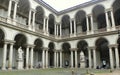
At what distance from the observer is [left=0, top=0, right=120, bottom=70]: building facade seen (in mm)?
20656

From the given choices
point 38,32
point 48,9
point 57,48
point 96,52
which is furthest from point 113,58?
point 48,9

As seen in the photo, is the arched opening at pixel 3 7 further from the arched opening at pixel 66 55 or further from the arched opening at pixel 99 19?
the arched opening at pixel 99 19

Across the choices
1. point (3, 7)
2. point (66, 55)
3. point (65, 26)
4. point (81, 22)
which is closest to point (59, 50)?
point (66, 55)

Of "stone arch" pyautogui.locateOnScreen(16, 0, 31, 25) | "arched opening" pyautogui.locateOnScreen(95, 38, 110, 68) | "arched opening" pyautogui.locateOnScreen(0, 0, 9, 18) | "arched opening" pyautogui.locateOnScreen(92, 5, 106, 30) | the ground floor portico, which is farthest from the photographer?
"arched opening" pyautogui.locateOnScreen(92, 5, 106, 30)

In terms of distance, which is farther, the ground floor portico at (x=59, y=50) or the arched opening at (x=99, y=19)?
the arched opening at (x=99, y=19)

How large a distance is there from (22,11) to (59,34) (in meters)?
9.47

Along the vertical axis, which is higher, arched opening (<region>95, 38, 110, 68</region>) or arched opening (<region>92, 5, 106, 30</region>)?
arched opening (<region>92, 5, 106, 30</region>)

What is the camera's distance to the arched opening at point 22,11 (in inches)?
924

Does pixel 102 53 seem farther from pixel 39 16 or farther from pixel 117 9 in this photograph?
pixel 39 16

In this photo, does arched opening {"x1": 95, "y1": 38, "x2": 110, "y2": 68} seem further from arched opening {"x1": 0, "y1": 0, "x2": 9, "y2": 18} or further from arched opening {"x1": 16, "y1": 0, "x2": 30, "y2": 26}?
arched opening {"x1": 0, "y1": 0, "x2": 9, "y2": 18}

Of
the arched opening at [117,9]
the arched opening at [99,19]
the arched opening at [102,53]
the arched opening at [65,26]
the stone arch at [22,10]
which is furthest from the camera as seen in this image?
the arched opening at [65,26]

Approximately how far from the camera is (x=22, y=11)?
25.1 meters

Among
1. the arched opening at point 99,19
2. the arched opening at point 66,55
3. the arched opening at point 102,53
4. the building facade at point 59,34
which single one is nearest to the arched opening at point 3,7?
the building facade at point 59,34

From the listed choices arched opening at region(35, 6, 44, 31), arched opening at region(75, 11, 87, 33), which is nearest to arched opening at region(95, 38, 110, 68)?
arched opening at region(75, 11, 87, 33)
